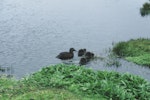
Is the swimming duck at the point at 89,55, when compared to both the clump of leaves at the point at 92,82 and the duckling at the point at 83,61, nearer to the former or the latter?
the duckling at the point at 83,61

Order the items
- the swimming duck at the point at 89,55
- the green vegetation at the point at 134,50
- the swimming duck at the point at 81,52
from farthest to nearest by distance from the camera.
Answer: the swimming duck at the point at 81,52, the swimming duck at the point at 89,55, the green vegetation at the point at 134,50

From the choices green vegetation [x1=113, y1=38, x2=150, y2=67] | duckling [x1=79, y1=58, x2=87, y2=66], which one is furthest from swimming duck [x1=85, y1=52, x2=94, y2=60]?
green vegetation [x1=113, y1=38, x2=150, y2=67]

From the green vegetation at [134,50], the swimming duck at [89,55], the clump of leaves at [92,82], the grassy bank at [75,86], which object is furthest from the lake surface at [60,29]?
the grassy bank at [75,86]

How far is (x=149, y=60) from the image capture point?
29125mm

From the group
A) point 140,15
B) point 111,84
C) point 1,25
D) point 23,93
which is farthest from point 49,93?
point 140,15

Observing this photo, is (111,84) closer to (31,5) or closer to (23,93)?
(23,93)

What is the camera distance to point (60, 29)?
38.7 m

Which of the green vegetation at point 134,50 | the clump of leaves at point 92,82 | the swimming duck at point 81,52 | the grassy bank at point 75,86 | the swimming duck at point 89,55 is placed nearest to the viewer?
the grassy bank at point 75,86

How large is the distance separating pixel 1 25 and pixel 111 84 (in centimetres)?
2586

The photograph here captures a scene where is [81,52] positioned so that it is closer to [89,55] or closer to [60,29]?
[89,55]

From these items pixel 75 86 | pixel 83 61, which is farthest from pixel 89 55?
pixel 75 86

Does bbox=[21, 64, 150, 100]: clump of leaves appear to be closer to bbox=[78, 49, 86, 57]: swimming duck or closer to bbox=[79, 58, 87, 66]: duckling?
bbox=[79, 58, 87, 66]: duckling

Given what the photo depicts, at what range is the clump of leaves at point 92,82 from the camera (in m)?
15.3

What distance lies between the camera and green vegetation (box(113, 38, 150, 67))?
29636mm
